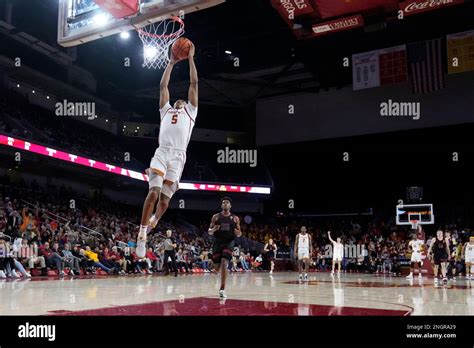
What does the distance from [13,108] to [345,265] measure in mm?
18922

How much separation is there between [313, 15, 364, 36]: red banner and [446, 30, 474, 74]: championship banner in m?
8.60

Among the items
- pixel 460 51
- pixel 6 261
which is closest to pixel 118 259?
pixel 6 261

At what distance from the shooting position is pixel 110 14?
6.86 m

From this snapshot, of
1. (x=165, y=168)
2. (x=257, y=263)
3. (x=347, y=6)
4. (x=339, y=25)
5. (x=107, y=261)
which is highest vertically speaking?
(x=339, y=25)

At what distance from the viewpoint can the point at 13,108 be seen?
2175 cm

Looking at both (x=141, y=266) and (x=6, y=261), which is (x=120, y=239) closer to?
(x=141, y=266)

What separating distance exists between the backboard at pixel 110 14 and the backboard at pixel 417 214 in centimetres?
1836

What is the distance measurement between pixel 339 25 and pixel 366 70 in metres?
8.56

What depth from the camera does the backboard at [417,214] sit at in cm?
2220

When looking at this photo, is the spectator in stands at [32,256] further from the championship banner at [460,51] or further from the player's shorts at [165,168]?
the championship banner at [460,51]

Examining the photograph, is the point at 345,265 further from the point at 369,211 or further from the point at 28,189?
the point at 28,189

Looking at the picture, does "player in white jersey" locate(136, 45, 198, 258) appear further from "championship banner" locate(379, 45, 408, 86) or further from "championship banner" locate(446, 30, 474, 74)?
"championship banner" locate(446, 30, 474, 74)

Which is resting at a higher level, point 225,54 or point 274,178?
point 225,54
